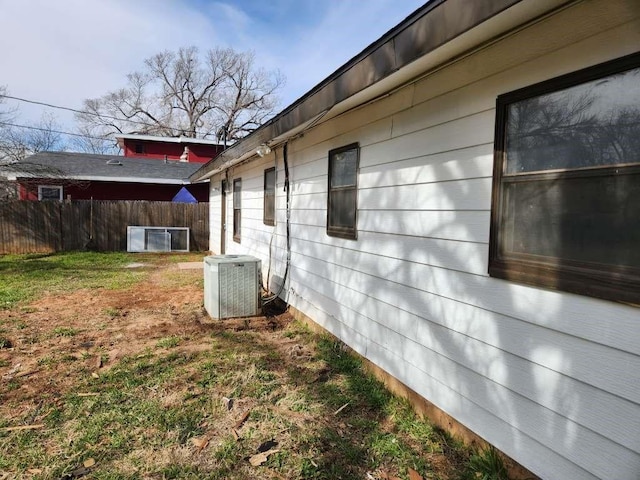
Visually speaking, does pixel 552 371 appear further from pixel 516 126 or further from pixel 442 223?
pixel 516 126

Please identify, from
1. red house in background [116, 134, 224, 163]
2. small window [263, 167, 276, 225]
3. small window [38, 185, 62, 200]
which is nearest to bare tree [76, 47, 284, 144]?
red house in background [116, 134, 224, 163]

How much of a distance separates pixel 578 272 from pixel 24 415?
3.63 metres

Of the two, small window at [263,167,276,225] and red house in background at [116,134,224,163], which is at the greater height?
red house in background at [116,134,224,163]

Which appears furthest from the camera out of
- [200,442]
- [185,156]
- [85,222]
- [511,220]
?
[185,156]

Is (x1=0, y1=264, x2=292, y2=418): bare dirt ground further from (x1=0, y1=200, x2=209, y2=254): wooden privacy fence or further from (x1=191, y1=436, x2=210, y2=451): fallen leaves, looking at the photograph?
(x1=0, y1=200, x2=209, y2=254): wooden privacy fence

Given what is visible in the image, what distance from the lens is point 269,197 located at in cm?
638

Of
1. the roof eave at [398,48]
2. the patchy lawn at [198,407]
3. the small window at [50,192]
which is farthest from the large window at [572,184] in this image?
the small window at [50,192]

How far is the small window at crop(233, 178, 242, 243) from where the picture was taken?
8398 millimetres

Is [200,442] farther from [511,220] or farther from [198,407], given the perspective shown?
[511,220]

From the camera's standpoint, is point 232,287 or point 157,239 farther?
point 157,239

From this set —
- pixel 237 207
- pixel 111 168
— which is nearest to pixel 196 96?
pixel 111 168

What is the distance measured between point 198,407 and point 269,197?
4012 millimetres

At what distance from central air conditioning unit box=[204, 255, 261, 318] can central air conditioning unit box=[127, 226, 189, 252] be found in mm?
8109

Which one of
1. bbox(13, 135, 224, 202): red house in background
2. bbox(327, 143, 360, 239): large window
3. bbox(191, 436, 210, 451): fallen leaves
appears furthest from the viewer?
bbox(13, 135, 224, 202): red house in background
